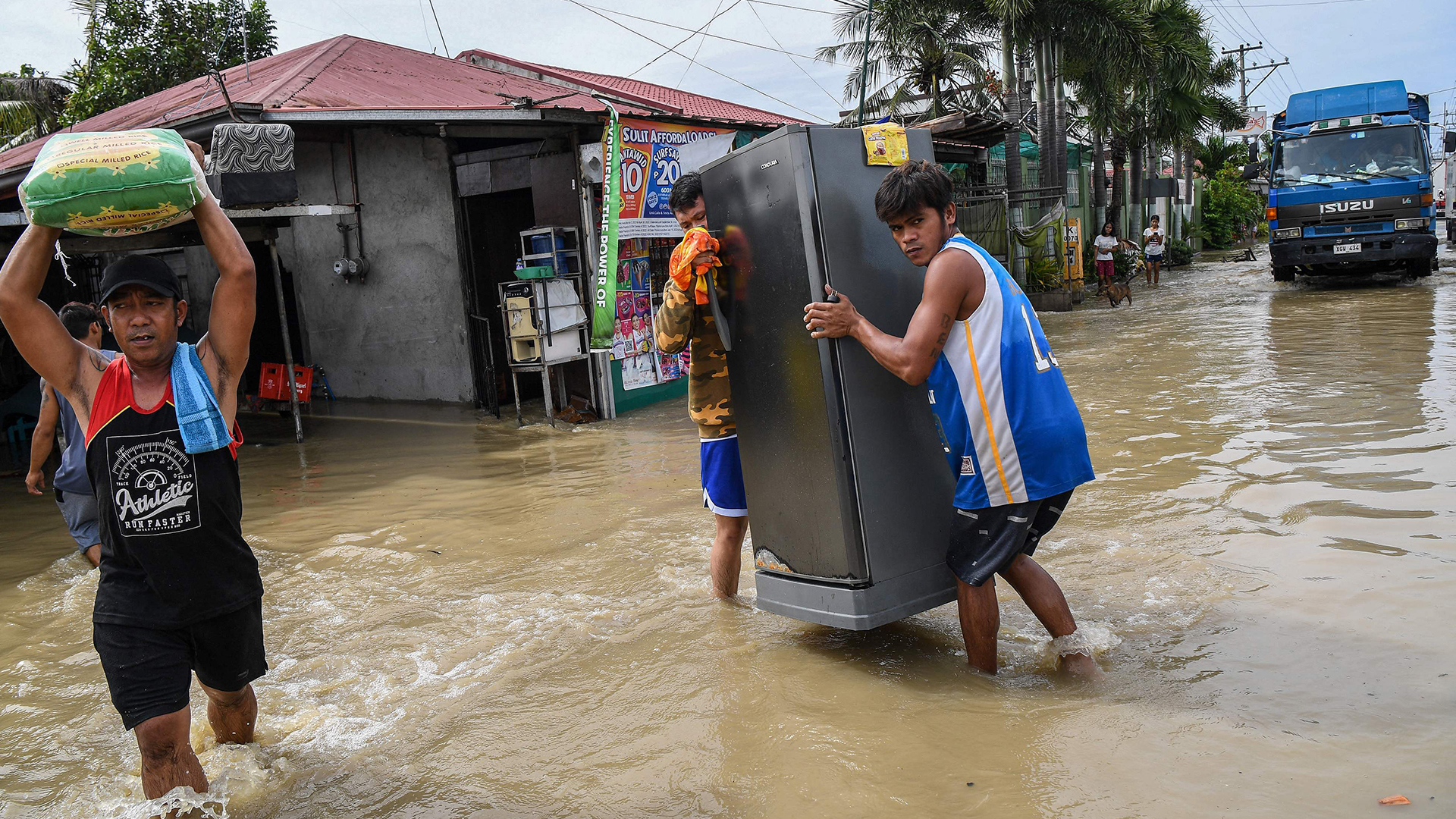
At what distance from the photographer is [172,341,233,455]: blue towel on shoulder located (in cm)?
255

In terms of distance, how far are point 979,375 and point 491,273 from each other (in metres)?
9.50

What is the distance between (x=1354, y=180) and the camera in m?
15.3

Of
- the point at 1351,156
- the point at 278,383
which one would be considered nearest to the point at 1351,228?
the point at 1351,156

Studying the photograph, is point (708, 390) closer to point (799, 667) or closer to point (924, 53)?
point (799, 667)

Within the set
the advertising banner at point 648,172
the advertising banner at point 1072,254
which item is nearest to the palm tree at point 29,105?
the advertising banner at point 648,172

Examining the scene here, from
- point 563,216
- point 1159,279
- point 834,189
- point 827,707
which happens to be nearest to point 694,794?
point 827,707

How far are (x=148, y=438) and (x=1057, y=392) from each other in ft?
8.48

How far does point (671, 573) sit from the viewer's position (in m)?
4.84

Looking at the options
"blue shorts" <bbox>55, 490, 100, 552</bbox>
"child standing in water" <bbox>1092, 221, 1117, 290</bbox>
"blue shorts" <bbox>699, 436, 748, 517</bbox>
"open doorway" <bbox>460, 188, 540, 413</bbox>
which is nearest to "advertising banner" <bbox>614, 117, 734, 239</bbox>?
"open doorway" <bbox>460, 188, 540, 413</bbox>

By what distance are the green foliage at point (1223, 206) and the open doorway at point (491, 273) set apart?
3635 cm

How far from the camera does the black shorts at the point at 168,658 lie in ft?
8.23

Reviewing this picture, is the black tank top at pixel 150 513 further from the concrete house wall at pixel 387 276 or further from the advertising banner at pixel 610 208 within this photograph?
the concrete house wall at pixel 387 276

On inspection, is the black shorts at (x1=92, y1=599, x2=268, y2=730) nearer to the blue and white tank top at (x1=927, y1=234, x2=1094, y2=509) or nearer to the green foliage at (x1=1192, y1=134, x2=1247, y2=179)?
the blue and white tank top at (x1=927, y1=234, x2=1094, y2=509)

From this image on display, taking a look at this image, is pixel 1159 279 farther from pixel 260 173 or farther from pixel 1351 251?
pixel 260 173
